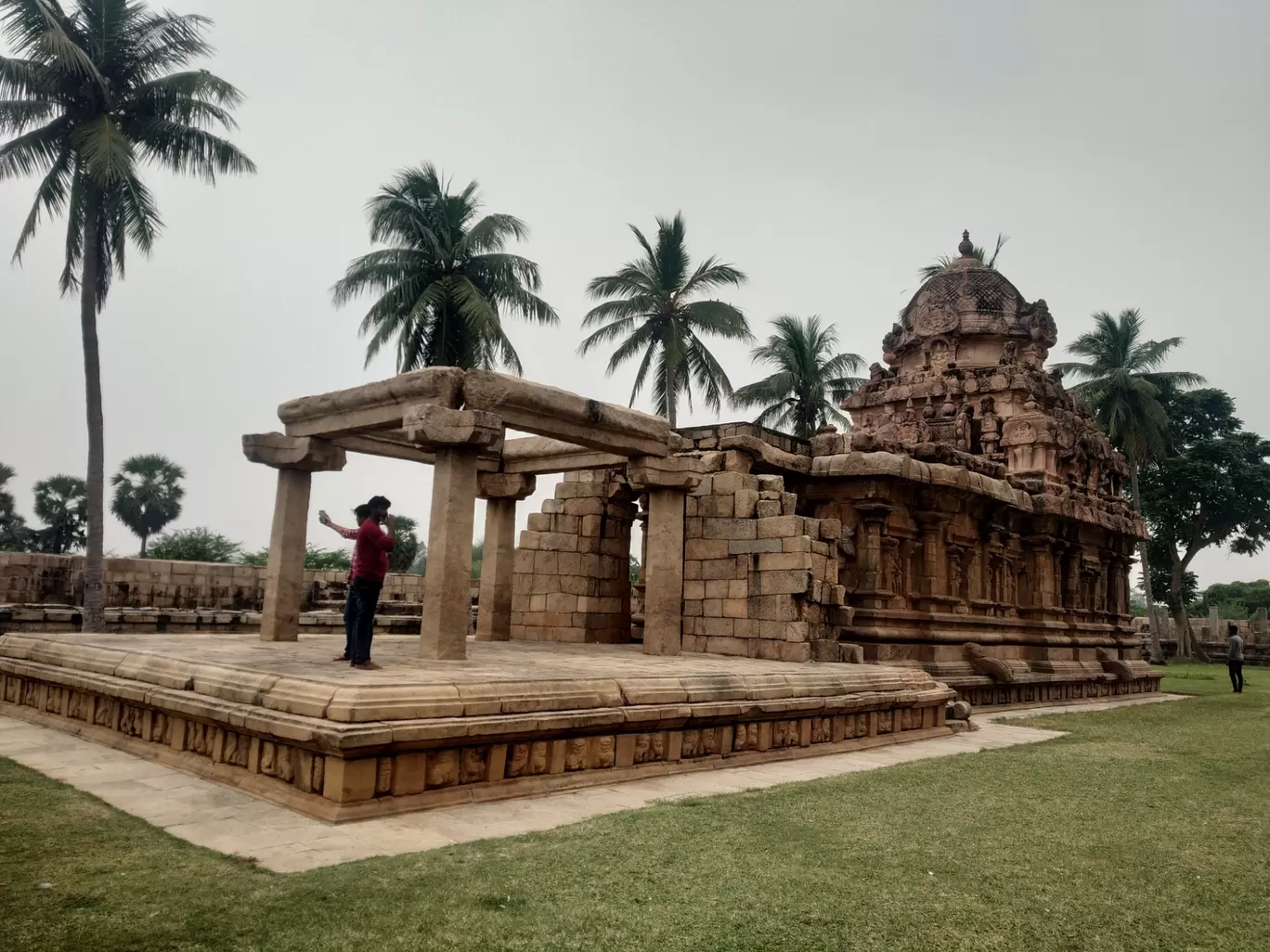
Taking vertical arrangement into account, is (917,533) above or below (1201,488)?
below

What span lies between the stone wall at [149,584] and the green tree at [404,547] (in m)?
16.7

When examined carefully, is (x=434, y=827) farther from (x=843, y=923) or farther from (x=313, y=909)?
(x=843, y=923)

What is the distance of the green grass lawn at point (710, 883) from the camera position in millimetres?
3590

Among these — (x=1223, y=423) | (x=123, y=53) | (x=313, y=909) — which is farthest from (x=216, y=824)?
(x=1223, y=423)

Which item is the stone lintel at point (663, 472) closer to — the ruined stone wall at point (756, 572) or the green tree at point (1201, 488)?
the ruined stone wall at point (756, 572)

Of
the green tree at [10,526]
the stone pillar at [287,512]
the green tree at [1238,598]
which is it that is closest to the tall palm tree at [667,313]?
the stone pillar at [287,512]

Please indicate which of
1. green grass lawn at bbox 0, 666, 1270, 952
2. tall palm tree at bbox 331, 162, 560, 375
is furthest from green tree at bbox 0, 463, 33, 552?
green grass lawn at bbox 0, 666, 1270, 952

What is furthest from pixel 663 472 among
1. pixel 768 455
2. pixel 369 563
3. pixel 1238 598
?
pixel 1238 598

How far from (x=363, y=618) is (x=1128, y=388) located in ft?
111

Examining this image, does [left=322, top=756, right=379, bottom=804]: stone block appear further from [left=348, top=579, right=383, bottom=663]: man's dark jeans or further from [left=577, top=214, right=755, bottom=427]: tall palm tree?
[left=577, top=214, right=755, bottom=427]: tall palm tree

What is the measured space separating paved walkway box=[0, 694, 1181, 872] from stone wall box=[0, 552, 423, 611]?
10435 mm

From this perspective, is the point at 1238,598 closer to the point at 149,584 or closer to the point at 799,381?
the point at 799,381

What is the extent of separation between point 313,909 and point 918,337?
1910 cm

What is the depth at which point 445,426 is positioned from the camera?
A: 7910 mm
